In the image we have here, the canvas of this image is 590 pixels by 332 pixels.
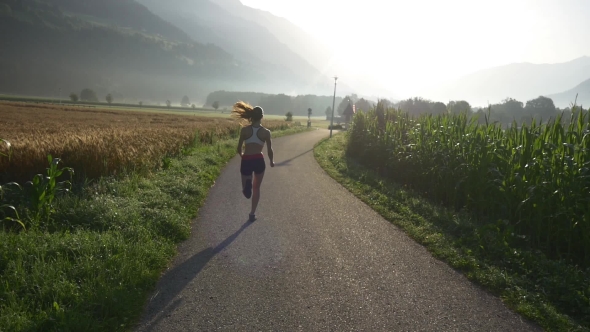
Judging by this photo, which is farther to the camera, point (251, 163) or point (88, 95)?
point (88, 95)

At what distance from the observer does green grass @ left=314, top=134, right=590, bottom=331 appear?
3.76 m

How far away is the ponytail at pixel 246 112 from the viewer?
6664 millimetres

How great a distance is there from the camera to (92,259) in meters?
4.12

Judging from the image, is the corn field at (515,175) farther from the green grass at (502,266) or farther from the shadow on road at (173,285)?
the shadow on road at (173,285)

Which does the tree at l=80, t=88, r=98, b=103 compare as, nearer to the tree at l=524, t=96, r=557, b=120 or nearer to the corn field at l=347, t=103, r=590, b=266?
the tree at l=524, t=96, r=557, b=120

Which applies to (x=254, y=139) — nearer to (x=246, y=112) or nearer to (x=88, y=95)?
(x=246, y=112)

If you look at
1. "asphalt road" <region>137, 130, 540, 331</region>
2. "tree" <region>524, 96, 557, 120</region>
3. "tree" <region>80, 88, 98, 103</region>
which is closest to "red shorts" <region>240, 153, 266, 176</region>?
"asphalt road" <region>137, 130, 540, 331</region>

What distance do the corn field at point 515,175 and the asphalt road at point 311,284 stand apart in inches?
79.0

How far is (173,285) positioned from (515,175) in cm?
562

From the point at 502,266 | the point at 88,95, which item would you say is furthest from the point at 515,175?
the point at 88,95

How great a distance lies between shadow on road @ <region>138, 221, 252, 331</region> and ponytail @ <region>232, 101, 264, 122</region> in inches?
94.0

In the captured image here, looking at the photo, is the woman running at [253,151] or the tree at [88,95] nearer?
the woman running at [253,151]

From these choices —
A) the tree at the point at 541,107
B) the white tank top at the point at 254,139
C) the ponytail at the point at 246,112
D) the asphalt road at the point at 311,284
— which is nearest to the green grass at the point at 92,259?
the asphalt road at the point at 311,284

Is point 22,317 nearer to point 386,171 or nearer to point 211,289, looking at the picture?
point 211,289
